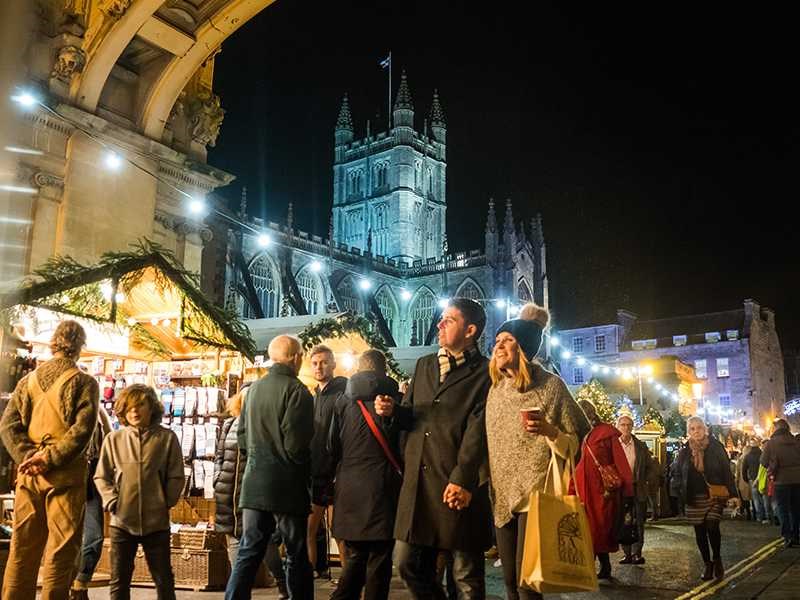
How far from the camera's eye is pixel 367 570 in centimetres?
409

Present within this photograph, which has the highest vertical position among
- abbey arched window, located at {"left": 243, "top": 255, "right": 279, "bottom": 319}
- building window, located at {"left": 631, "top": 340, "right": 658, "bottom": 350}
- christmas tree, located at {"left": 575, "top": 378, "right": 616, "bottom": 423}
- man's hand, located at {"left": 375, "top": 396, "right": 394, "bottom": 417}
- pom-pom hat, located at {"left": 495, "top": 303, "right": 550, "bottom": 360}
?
abbey arched window, located at {"left": 243, "top": 255, "right": 279, "bottom": 319}

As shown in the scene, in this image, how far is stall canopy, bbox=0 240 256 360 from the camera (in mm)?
7309

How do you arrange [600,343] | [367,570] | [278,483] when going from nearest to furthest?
[367,570]
[278,483]
[600,343]

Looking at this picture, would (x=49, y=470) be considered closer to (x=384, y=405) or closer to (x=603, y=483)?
(x=384, y=405)

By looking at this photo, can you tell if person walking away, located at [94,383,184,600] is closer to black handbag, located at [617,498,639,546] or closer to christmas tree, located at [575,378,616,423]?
black handbag, located at [617,498,639,546]

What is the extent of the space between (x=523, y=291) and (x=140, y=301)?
162 ft

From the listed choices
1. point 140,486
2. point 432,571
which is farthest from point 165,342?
point 432,571

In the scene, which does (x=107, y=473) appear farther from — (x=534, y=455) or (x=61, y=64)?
(x=61, y=64)

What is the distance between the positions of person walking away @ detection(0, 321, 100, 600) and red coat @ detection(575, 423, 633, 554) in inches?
132

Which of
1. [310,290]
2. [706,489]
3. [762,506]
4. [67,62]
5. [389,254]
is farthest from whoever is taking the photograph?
[389,254]

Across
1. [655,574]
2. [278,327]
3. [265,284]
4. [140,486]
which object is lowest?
[655,574]

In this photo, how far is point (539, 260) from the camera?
2359 inches

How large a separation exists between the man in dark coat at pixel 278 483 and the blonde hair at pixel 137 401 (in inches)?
24.8

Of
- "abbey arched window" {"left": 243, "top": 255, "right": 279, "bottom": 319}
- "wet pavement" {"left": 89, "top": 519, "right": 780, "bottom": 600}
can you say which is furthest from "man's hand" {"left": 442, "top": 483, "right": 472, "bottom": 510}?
"abbey arched window" {"left": 243, "top": 255, "right": 279, "bottom": 319}
